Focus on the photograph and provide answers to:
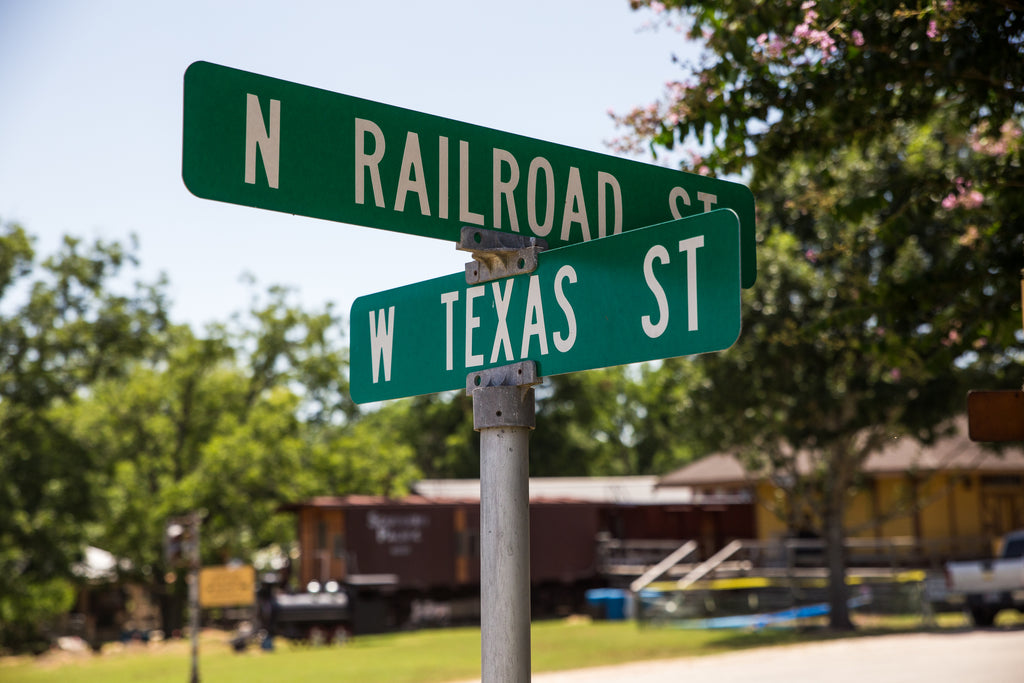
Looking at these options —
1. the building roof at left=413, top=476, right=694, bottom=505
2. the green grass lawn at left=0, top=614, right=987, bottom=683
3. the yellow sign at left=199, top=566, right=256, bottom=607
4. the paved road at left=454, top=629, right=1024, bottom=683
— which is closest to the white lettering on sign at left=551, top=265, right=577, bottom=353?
the paved road at left=454, top=629, right=1024, bottom=683

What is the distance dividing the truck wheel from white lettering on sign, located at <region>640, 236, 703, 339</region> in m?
22.2

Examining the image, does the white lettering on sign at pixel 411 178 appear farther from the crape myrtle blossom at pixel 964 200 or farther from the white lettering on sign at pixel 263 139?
the crape myrtle blossom at pixel 964 200

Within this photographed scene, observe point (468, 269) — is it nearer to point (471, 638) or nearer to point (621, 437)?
point (471, 638)

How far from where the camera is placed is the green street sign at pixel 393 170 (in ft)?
7.98

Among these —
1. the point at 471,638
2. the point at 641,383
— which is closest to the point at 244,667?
the point at 471,638

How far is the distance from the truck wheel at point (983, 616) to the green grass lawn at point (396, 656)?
28.7 inches

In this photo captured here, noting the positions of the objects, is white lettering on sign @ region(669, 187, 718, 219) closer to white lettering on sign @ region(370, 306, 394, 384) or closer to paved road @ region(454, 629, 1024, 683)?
white lettering on sign @ region(370, 306, 394, 384)

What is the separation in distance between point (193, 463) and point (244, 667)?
19.9 metres

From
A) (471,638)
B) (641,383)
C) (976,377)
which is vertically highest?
(641,383)

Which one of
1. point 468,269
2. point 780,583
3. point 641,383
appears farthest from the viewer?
point 641,383

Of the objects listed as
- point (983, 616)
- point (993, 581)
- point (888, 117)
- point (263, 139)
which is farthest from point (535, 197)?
point (983, 616)

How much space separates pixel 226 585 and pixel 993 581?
1503 cm

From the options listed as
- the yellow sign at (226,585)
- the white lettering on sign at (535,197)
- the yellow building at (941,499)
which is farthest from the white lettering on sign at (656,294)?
the yellow building at (941,499)

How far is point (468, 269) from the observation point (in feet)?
9.31
